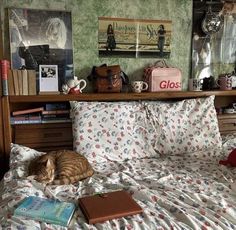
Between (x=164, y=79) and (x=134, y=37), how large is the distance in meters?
0.42

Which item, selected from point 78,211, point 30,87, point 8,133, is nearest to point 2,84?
point 30,87

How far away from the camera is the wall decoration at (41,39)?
1891 millimetres

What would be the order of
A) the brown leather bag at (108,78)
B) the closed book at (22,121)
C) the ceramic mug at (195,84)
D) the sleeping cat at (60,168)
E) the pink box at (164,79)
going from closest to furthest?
the sleeping cat at (60,168)
the closed book at (22,121)
the brown leather bag at (108,78)
the pink box at (164,79)
the ceramic mug at (195,84)

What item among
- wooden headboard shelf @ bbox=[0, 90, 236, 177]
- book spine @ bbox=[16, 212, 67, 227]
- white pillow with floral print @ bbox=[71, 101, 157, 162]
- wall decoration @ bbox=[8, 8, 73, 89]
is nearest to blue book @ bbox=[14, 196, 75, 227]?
book spine @ bbox=[16, 212, 67, 227]

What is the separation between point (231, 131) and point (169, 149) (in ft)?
2.49

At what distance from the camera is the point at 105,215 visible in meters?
1.08

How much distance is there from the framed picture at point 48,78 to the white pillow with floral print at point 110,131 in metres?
0.22

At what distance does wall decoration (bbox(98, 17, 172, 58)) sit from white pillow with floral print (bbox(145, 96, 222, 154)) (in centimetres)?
47

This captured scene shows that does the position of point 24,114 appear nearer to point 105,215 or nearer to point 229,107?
point 105,215

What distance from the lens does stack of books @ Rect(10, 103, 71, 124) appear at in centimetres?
187

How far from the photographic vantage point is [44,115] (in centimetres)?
191

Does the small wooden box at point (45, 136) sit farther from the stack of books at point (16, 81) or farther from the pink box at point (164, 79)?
the pink box at point (164, 79)

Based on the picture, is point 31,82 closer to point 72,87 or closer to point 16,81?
point 16,81

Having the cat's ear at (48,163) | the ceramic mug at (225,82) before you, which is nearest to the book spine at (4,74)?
the cat's ear at (48,163)
